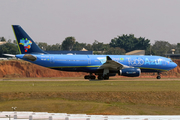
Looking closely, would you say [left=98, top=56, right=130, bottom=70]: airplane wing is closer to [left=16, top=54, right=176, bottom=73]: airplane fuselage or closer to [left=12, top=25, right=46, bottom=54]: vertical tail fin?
[left=16, top=54, right=176, bottom=73]: airplane fuselage

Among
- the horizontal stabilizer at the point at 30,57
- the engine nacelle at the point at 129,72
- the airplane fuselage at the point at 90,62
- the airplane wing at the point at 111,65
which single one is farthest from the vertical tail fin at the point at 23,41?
the engine nacelle at the point at 129,72

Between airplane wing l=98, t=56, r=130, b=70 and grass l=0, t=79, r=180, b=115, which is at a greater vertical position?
airplane wing l=98, t=56, r=130, b=70

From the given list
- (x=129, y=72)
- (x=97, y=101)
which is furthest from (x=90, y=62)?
Answer: (x=97, y=101)

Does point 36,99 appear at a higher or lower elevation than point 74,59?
lower

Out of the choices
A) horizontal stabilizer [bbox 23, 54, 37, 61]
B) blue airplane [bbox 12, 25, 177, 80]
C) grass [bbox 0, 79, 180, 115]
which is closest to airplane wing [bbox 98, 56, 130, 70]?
blue airplane [bbox 12, 25, 177, 80]

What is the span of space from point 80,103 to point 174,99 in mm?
8802

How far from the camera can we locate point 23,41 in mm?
Result: 41344

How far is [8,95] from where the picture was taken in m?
25.2

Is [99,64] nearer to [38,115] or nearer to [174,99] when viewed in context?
[174,99]

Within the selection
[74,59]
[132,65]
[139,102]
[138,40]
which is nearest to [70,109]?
[139,102]

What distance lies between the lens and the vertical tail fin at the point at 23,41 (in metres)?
41.0

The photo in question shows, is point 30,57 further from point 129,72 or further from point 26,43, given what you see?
point 129,72

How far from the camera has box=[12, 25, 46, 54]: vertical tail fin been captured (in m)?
41.0

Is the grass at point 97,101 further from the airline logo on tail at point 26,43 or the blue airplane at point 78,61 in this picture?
the airline logo on tail at point 26,43
